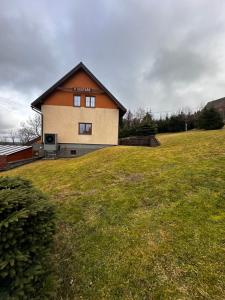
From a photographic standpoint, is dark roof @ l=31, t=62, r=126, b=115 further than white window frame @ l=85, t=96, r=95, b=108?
No

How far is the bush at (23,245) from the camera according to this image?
2188mm

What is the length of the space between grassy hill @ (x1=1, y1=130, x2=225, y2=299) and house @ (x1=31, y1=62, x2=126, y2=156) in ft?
36.5

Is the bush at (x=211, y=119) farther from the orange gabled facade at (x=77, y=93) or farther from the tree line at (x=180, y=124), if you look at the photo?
the orange gabled facade at (x=77, y=93)

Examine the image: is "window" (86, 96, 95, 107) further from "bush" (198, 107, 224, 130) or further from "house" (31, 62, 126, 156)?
"bush" (198, 107, 224, 130)

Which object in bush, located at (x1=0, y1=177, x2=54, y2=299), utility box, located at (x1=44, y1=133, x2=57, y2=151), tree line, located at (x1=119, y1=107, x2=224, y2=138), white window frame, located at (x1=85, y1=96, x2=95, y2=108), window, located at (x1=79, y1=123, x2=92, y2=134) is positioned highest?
white window frame, located at (x1=85, y1=96, x2=95, y2=108)

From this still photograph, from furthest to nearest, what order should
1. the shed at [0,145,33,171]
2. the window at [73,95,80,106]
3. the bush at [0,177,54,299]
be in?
the window at [73,95,80,106], the shed at [0,145,33,171], the bush at [0,177,54,299]

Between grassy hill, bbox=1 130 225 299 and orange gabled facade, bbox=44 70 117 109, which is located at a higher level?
orange gabled facade, bbox=44 70 117 109

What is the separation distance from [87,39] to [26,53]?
6890 mm

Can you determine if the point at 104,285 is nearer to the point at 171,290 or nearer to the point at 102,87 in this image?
the point at 171,290

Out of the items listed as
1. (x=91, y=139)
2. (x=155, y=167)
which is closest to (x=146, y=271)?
(x=155, y=167)

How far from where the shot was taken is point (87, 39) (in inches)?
602

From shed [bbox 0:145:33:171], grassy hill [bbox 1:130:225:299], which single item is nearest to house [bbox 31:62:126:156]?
shed [bbox 0:145:33:171]

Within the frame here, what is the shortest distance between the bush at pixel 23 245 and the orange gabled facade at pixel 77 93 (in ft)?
52.9

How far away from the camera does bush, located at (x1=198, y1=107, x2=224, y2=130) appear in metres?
25.7
